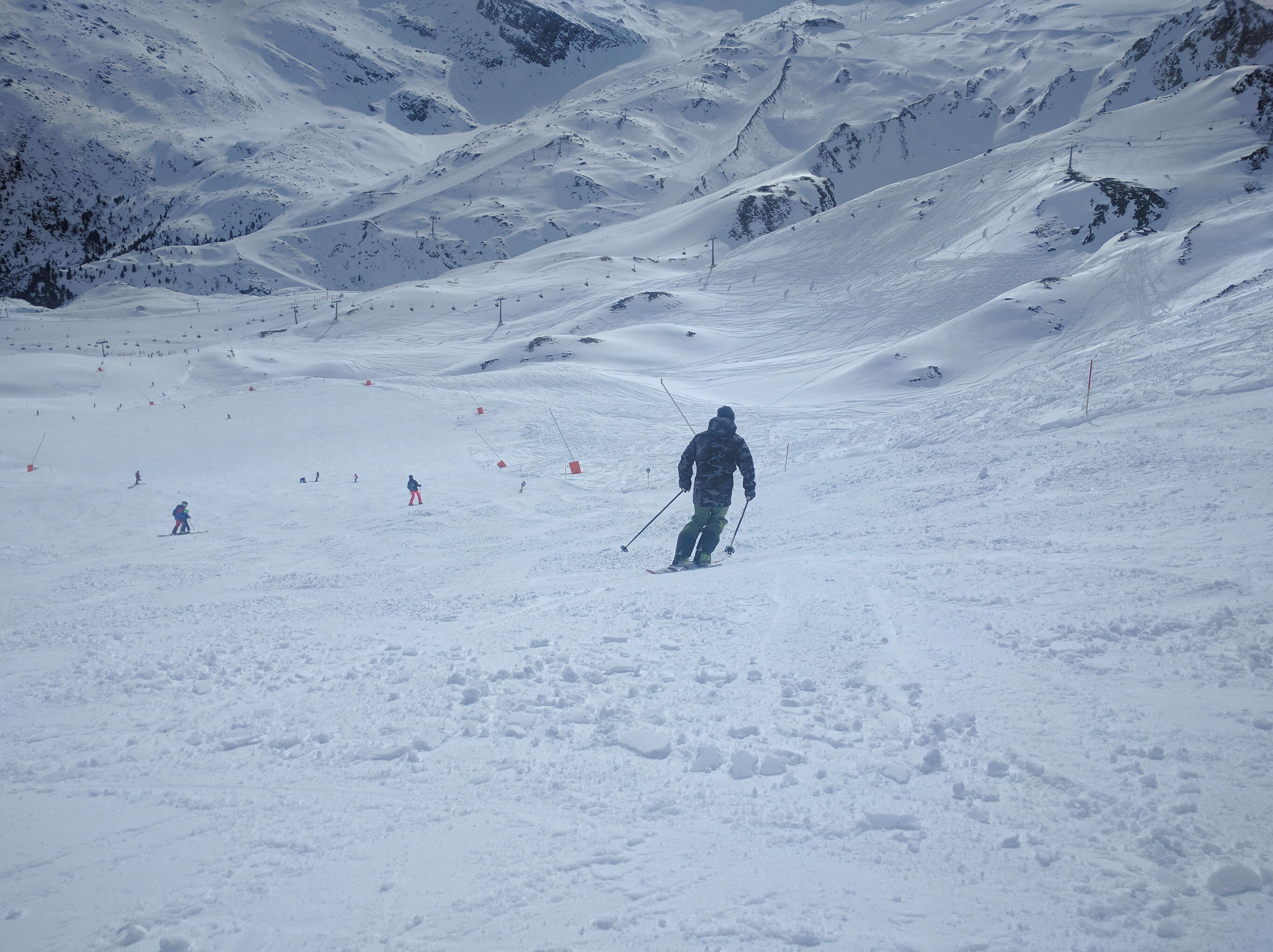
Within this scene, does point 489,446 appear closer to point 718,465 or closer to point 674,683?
point 718,465

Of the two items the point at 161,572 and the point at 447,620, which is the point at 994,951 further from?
the point at 161,572

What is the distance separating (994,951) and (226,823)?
325cm

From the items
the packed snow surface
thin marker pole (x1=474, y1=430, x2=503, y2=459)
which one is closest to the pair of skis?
the packed snow surface

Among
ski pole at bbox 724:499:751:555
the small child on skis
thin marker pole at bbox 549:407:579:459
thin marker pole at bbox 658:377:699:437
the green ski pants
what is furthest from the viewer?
thin marker pole at bbox 658:377:699:437

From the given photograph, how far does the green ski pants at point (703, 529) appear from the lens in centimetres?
832

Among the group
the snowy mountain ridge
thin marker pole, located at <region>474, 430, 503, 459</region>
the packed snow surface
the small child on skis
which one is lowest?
the packed snow surface

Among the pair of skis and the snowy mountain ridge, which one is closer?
the pair of skis

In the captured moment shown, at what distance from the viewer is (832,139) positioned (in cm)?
10262

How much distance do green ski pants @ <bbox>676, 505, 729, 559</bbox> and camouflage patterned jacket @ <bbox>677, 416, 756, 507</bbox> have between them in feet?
0.23

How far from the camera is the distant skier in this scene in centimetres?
833


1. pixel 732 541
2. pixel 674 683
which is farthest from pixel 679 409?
pixel 674 683

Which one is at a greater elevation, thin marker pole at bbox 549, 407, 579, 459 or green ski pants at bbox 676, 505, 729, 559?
thin marker pole at bbox 549, 407, 579, 459

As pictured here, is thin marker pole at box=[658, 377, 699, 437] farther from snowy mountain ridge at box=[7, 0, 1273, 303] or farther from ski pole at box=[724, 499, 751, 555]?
snowy mountain ridge at box=[7, 0, 1273, 303]

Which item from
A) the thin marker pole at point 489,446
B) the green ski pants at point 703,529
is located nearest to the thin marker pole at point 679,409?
the thin marker pole at point 489,446
